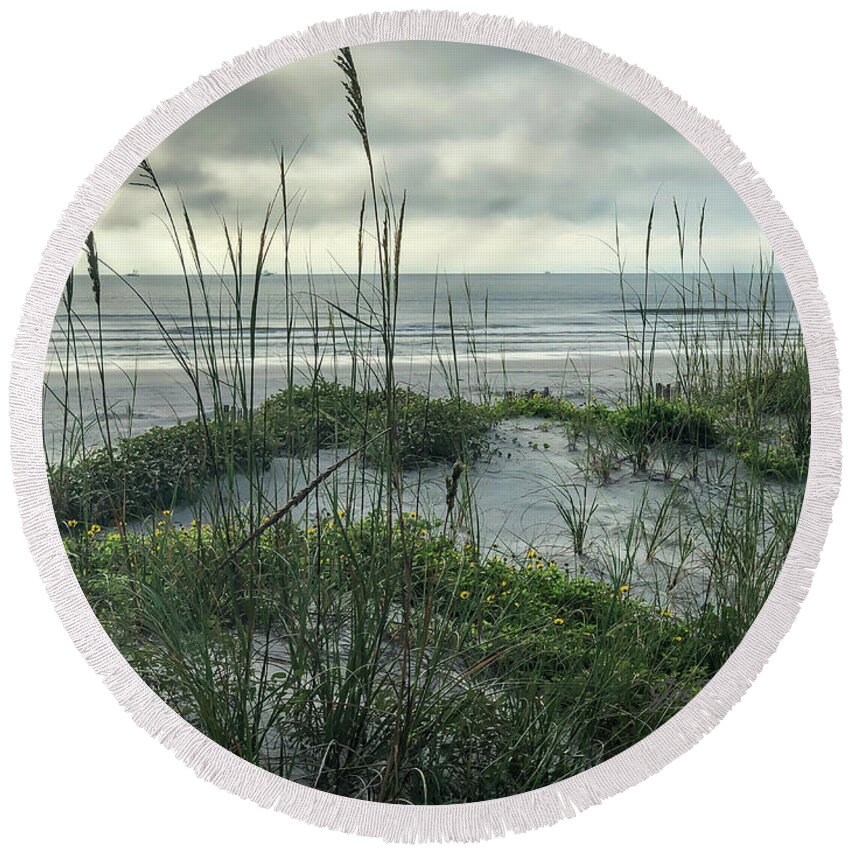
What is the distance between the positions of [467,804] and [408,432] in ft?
2.84

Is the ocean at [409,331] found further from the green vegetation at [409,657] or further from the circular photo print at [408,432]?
the green vegetation at [409,657]

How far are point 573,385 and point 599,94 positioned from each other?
707mm

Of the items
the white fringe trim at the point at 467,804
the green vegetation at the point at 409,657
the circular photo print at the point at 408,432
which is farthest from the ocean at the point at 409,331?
the green vegetation at the point at 409,657

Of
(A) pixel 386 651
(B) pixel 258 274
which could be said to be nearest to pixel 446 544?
(A) pixel 386 651

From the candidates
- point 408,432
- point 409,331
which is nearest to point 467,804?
point 408,432

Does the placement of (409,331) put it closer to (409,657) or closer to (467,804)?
(409,657)

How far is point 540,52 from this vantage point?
2158 mm

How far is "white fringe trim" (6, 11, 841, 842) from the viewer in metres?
2.10

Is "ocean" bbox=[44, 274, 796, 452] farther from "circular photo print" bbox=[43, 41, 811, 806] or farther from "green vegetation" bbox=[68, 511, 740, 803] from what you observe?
"green vegetation" bbox=[68, 511, 740, 803]

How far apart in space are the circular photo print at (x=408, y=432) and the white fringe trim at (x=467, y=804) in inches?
1.3

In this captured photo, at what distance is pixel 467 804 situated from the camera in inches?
81.8

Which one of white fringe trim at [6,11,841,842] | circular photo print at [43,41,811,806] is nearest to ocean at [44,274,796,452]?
circular photo print at [43,41,811,806]

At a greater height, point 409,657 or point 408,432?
point 408,432

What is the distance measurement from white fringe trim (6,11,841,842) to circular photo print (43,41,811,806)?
0.03 metres
